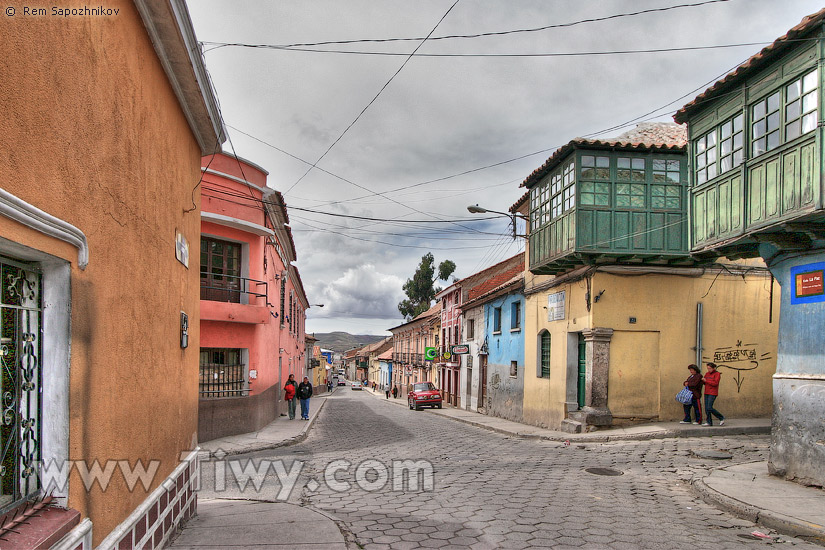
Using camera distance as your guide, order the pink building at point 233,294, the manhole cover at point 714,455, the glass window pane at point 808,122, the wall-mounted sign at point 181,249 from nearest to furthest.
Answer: the wall-mounted sign at point 181,249 → the glass window pane at point 808,122 → the manhole cover at point 714,455 → the pink building at point 233,294

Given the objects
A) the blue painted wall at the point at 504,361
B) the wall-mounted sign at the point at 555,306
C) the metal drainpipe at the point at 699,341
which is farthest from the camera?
the blue painted wall at the point at 504,361

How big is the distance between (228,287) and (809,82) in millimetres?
12955

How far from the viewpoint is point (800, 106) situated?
8.37m

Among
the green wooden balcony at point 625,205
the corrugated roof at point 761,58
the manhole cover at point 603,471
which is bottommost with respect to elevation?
the manhole cover at point 603,471

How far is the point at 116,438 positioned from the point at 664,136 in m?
16.2

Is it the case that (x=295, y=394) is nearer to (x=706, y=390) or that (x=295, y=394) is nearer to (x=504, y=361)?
(x=504, y=361)

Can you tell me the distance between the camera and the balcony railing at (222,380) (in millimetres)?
14452

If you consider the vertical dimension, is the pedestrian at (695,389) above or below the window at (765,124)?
below

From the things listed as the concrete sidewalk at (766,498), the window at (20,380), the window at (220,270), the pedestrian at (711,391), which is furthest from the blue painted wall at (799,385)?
the window at (220,270)

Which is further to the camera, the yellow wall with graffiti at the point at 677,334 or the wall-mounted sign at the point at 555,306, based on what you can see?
the wall-mounted sign at the point at 555,306

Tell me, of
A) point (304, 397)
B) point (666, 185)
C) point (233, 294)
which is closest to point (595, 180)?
point (666, 185)

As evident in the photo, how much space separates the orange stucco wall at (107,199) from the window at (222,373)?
932cm

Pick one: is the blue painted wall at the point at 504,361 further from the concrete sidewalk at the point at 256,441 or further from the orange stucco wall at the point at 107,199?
the orange stucco wall at the point at 107,199

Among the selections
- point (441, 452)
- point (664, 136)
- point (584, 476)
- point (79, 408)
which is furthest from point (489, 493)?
point (664, 136)
